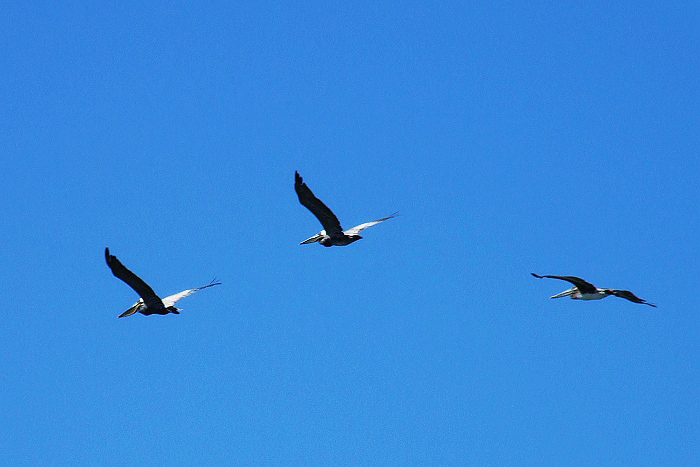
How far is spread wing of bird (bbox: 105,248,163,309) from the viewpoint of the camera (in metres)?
30.4

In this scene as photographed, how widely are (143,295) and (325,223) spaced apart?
22.3 ft

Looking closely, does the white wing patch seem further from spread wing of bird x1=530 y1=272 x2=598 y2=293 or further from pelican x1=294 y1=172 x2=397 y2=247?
spread wing of bird x1=530 y1=272 x2=598 y2=293

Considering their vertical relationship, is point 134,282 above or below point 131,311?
Answer: above

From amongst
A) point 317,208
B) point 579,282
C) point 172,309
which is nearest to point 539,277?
point 579,282

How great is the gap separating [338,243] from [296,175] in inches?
166

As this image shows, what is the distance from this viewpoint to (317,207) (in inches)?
1358

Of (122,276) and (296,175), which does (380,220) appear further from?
(122,276)

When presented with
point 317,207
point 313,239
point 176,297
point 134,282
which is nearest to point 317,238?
point 313,239

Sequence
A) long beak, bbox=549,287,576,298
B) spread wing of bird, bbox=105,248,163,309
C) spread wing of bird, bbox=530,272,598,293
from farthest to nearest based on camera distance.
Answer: long beak, bbox=549,287,576,298 → spread wing of bird, bbox=530,272,598,293 → spread wing of bird, bbox=105,248,163,309

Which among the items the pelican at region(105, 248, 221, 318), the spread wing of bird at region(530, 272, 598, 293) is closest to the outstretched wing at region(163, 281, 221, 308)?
the pelican at region(105, 248, 221, 318)

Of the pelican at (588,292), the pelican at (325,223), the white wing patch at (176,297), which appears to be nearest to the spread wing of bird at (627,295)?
the pelican at (588,292)

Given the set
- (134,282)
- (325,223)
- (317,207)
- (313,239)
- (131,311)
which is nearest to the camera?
(134,282)

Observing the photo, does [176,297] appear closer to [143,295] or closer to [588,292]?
[143,295]

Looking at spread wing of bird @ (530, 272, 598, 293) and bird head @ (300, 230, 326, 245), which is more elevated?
bird head @ (300, 230, 326, 245)
